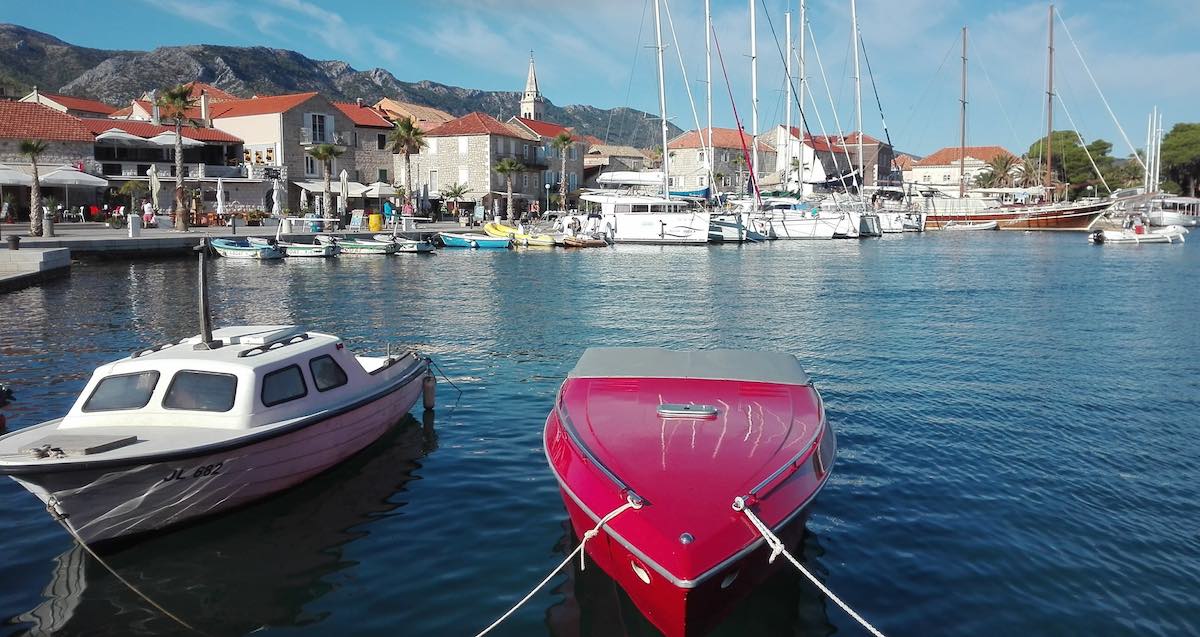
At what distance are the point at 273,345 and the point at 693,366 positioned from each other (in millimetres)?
5620

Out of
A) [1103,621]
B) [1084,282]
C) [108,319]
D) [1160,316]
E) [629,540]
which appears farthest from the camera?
[1084,282]

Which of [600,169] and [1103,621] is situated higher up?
[600,169]

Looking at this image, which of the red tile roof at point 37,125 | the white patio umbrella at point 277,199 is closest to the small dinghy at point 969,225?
the white patio umbrella at point 277,199

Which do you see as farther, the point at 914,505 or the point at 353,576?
the point at 914,505

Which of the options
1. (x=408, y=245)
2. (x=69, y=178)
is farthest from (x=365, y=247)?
(x=69, y=178)

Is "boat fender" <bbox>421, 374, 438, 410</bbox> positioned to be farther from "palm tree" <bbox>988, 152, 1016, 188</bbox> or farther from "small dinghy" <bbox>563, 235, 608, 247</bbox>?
"palm tree" <bbox>988, 152, 1016, 188</bbox>

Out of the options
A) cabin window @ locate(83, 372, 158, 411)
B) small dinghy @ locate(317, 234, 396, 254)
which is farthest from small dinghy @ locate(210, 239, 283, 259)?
cabin window @ locate(83, 372, 158, 411)

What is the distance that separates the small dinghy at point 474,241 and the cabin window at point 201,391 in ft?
165

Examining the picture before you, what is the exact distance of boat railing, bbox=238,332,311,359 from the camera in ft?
36.5

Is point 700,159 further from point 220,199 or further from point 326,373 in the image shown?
point 326,373

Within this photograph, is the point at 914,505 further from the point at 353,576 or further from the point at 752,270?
the point at 752,270

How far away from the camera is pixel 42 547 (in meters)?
9.89

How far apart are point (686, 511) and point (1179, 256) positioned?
65.1m

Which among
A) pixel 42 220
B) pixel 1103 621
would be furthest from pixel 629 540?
pixel 42 220
